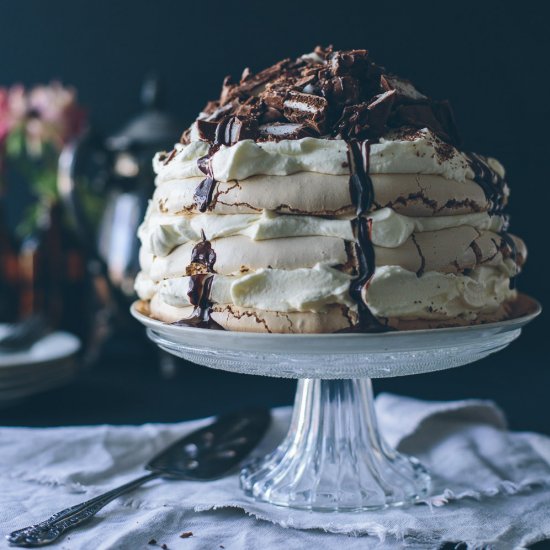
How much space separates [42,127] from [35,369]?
3.07 feet

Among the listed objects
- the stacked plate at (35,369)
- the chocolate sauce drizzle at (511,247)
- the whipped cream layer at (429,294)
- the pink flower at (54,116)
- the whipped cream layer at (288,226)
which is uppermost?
the pink flower at (54,116)

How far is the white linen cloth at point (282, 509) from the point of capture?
1.17m

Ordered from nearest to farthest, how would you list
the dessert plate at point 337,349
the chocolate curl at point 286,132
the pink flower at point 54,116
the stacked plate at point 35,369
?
the dessert plate at point 337,349 → the chocolate curl at point 286,132 → the stacked plate at point 35,369 → the pink flower at point 54,116

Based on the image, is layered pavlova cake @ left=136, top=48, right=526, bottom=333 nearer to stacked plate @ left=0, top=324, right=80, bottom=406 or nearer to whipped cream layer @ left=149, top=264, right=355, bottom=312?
whipped cream layer @ left=149, top=264, right=355, bottom=312

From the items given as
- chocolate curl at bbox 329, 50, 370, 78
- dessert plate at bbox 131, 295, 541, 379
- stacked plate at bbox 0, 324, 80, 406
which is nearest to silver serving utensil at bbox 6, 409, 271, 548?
dessert plate at bbox 131, 295, 541, 379

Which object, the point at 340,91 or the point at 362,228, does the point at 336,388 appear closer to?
the point at 362,228

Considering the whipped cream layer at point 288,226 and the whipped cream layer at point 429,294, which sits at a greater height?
the whipped cream layer at point 288,226

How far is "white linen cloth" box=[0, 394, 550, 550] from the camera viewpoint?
1.17m

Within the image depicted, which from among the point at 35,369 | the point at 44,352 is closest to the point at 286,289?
the point at 35,369

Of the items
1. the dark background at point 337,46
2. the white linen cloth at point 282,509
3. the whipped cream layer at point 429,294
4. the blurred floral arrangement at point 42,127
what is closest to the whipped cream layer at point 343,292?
the whipped cream layer at point 429,294

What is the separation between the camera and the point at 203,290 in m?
1.19

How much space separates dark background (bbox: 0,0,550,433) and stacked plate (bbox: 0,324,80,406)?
0.21m

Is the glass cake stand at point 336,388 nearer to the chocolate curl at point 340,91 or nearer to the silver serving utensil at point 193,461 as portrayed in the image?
the silver serving utensil at point 193,461

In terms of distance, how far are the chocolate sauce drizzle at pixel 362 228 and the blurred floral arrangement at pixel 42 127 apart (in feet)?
4.80
